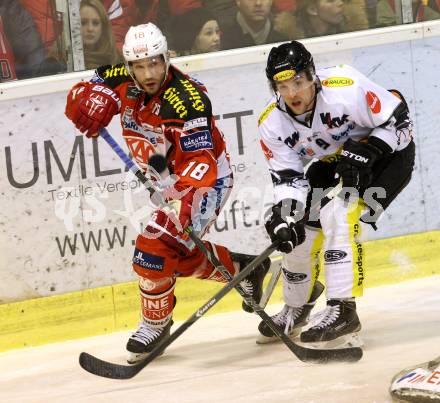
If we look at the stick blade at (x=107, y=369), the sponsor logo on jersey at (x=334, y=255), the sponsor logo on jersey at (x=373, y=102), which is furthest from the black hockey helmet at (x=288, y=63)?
the stick blade at (x=107, y=369)

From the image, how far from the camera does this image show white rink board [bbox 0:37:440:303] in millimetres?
5008

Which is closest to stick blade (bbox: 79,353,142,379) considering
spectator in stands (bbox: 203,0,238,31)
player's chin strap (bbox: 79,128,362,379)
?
player's chin strap (bbox: 79,128,362,379)

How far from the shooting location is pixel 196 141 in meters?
3.99

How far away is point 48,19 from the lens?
5.11 meters

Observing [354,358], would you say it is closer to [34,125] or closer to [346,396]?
[346,396]

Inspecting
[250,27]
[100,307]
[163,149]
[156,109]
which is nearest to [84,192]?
[100,307]

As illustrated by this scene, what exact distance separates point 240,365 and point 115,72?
1366mm

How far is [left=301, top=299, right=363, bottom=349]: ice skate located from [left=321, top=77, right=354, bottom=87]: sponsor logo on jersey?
0.78m

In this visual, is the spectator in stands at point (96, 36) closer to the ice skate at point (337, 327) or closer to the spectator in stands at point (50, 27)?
the spectator in stands at point (50, 27)

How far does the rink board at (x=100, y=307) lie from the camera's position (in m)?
4.98

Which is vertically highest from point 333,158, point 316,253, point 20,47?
point 20,47

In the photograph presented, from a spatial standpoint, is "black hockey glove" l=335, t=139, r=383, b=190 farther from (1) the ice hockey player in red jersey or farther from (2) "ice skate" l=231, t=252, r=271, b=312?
(2) "ice skate" l=231, t=252, r=271, b=312

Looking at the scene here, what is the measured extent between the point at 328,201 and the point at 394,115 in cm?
40

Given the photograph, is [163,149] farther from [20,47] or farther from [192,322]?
[20,47]
